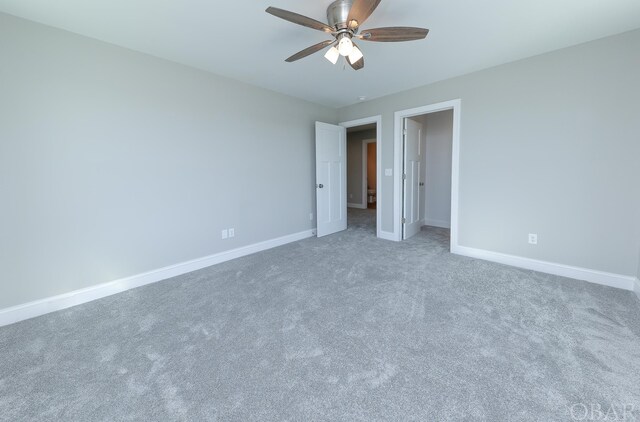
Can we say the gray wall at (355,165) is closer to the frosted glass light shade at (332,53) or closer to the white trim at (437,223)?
the white trim at (437,223)

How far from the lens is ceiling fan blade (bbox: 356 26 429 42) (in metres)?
1.78

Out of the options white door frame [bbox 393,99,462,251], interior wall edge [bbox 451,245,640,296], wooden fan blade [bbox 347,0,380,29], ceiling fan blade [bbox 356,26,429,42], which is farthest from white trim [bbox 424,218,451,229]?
wooden fan blade [bbox 347,0,380,29]

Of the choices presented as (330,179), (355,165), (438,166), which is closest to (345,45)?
(330,179)

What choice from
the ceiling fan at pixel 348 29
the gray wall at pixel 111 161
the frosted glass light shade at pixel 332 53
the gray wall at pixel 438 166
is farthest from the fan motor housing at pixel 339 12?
the gray wall at pixel 438 166

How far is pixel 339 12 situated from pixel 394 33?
0.42m

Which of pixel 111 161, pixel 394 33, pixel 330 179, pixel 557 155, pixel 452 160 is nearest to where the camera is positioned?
pixel 394 33

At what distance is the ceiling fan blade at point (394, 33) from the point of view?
5.84ft

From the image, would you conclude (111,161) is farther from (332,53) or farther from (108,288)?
(332,53)

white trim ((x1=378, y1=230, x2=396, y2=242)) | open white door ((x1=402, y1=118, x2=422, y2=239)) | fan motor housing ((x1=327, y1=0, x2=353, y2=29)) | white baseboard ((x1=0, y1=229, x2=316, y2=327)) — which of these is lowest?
A: white baseboard ((x1=0, y1=229, x2=316, y2=327))

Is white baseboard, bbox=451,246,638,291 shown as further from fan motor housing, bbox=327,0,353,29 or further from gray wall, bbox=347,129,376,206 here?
gray wall, bbox=347,129,376,206

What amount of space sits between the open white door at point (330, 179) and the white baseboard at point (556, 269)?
2.02 m

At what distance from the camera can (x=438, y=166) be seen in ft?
16.9

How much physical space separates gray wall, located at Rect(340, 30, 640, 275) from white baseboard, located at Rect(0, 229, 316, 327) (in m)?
3.13

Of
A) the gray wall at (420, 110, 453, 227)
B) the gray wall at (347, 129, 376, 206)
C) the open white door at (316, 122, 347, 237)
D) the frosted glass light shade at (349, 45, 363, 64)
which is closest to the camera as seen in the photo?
the frosted glass light shade at (349, 45, 363, 64)
